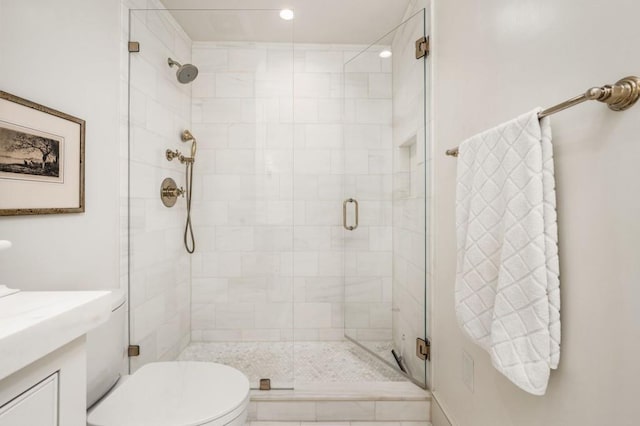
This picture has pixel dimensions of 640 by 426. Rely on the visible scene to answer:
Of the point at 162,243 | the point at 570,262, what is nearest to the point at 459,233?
the point at 570,262

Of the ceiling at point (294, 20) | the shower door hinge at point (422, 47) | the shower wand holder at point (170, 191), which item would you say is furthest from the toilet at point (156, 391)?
the shower door hinge at point (422, 47)

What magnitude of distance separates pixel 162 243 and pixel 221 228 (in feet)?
1.18

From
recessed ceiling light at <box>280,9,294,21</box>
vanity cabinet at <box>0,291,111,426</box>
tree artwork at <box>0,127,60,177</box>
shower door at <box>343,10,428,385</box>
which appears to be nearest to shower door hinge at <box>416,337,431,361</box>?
shower door at <box>343,10,428,385</box>

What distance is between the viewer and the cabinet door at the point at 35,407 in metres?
0.48

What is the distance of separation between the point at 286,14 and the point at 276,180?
100 cm

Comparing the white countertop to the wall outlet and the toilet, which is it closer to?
the toilet

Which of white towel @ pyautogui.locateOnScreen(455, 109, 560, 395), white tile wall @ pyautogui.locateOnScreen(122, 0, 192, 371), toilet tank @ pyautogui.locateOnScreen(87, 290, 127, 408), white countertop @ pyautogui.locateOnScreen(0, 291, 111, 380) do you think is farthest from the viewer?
white tile wall @ pyautogui.locateOnScreen(122, 0, 192, 371)

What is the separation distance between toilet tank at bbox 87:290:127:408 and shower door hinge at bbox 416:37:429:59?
1.84m

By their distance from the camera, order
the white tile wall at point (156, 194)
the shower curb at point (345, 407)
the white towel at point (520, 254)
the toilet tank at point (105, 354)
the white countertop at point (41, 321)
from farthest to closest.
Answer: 1. the white tile wall at point (156, 194)
2. the shower curb at point (345, 407)
3. the toilet tank at point (105, 354)
4. the white towel at point (520, 254)
5. the white countertop at point (41, 321)

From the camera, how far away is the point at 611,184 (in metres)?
0.70

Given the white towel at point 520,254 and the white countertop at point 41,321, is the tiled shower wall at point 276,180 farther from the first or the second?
the white countertop at point 41,321

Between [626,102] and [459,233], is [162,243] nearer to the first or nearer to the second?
[459,233]

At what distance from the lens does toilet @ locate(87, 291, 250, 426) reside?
1.08 m

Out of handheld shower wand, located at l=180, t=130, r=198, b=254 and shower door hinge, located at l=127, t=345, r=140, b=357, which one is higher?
handheld shower wand, located at l=180, t=130, r=198, b=254
